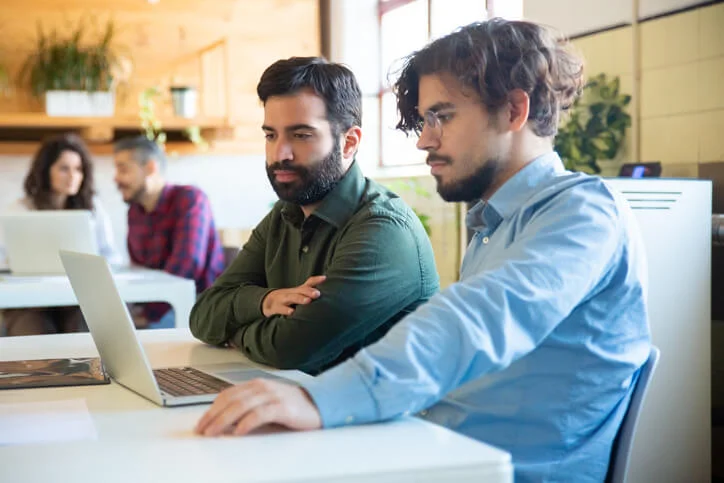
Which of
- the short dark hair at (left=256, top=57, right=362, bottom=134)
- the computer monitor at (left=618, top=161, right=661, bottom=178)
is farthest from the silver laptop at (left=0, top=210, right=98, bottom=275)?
the computer monitor at (left=618, top=161, right=661, bottom=178)

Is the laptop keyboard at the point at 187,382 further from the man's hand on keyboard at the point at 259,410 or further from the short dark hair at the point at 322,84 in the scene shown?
the short dark hair at the point at 322,84

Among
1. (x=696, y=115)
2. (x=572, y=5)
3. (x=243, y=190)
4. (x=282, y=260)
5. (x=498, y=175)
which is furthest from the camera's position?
(x=243, y=190)

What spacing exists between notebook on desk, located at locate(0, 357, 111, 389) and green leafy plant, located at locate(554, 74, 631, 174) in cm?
230

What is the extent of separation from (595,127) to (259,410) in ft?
8.97

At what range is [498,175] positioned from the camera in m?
1.55

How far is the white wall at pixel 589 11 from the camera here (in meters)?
3.38

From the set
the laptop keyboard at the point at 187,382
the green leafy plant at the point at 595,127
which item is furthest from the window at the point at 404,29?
the laptop keyboard at the point at 187,382

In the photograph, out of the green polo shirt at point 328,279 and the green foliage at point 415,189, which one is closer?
the green polo shirt at point 328,279

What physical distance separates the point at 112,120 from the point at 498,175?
476 centimetres

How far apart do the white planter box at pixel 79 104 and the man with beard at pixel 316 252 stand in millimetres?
3980

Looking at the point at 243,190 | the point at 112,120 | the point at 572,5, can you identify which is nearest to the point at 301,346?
the point at 572,5

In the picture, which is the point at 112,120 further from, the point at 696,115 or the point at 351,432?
the point at 351,432

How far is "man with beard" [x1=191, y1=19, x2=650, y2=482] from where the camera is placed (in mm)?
1130

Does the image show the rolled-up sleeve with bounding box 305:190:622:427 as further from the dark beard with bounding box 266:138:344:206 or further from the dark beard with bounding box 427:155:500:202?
the dark beard with bounding box 266:138:344:206
